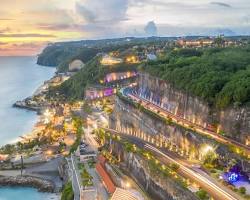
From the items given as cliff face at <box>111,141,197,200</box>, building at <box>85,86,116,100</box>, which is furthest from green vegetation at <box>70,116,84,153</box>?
building at <box>85,86,116,100</box>

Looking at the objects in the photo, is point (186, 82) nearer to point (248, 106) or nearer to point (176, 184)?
point (248, 106)

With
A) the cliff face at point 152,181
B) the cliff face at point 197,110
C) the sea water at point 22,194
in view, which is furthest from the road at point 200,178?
the sea water at point 22,194

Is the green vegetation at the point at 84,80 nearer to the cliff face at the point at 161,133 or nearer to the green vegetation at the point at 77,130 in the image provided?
the green vegetation at the point at 77,130

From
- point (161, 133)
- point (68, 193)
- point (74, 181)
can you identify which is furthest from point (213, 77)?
point (68, 193)

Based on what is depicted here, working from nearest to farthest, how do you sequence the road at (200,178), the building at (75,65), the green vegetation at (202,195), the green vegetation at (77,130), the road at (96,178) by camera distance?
1. the green vegetation at (202,195)
2. the road at (200,178)
3. the road at (96,178)
4. the green vegetation at (77,130)
5. the building at (75,65)

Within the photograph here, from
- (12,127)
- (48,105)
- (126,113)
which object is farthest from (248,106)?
(48,105)

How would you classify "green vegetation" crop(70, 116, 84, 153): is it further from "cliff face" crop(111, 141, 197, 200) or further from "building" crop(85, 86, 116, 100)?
"building" crop(85, 86, 116, 100)
